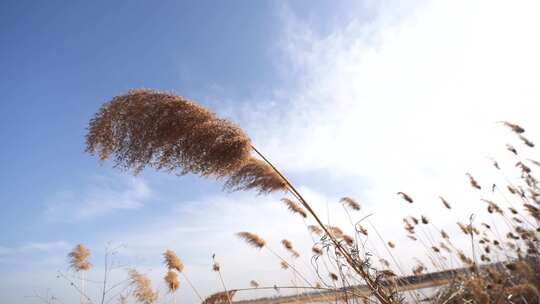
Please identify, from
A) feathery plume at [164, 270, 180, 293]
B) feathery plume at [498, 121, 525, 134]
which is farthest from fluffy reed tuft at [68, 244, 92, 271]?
feathery plume at [498, 121, 525, 134]

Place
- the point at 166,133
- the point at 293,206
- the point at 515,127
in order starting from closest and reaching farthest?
the point at 166,133 < the point at 293,206 < the point at 515,127

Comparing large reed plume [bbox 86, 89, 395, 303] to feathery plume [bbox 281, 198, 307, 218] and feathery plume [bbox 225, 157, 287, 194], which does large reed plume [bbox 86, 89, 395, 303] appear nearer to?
feathery plume [bbox 225, 157, 287, 194]

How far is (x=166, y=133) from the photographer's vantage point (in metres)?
3.07

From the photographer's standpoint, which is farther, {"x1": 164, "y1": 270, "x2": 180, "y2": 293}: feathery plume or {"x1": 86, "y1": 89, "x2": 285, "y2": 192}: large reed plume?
{"x1": 164, "y1": 270, "x2": 180, "y2": 293}: feathery plume

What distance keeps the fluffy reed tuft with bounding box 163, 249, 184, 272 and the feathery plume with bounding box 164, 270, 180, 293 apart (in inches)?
5.2

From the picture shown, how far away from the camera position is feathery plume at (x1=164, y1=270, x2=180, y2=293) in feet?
24.7

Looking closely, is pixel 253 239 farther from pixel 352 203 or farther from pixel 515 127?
pixel 515 127

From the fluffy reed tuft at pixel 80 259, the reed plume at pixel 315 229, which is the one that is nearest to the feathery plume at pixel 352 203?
the reed plume at pixel 315 229

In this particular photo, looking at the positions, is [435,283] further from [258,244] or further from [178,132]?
[178,132]

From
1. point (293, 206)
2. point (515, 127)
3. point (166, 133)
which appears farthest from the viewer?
point (515, 127)

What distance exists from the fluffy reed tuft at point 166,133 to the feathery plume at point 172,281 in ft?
17.1

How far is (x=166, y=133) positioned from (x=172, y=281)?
560cm

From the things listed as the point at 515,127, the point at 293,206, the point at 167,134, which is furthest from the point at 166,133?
the point at 515,127

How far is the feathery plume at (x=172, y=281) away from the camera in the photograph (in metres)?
7.54
